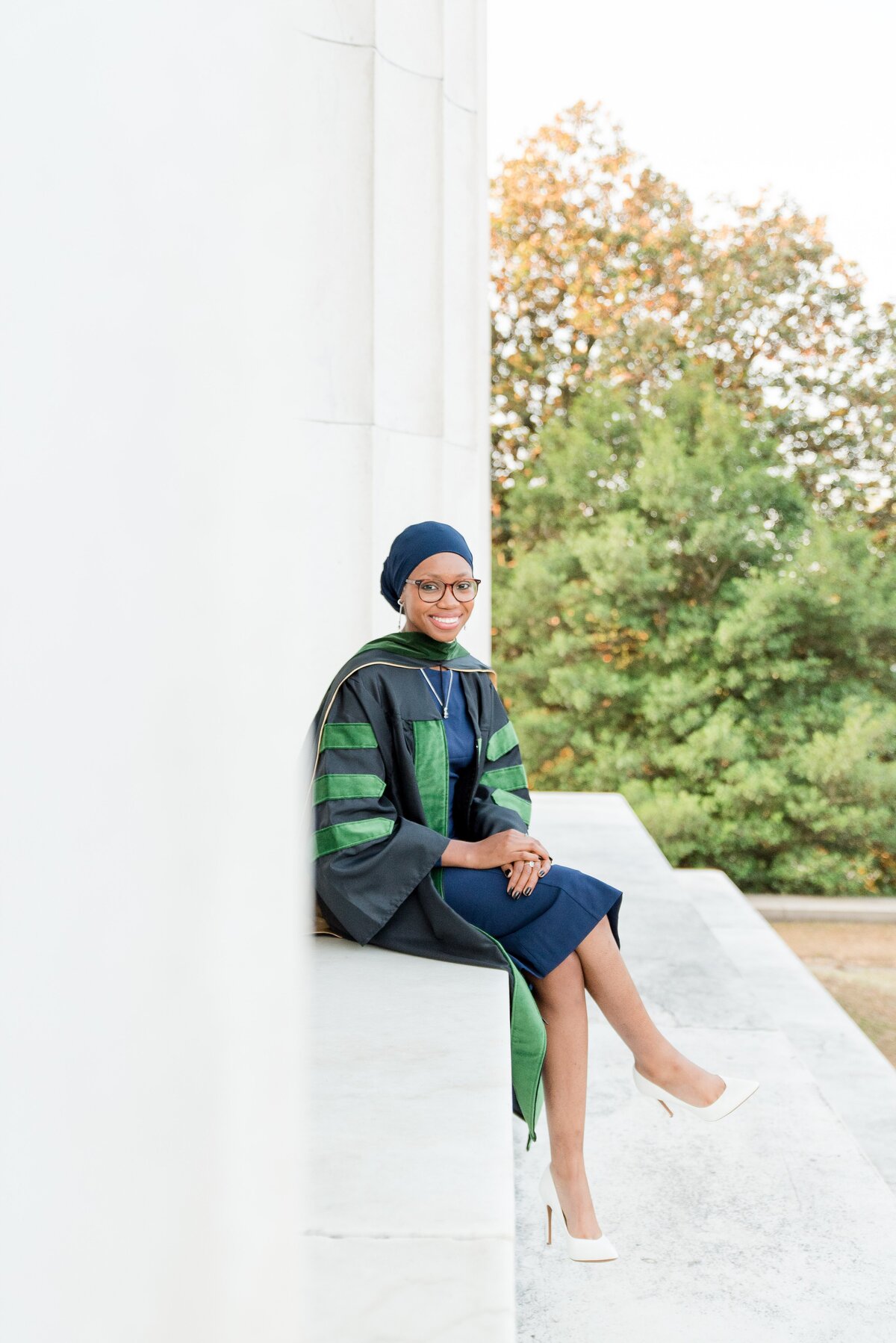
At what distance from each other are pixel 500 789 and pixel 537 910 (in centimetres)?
36

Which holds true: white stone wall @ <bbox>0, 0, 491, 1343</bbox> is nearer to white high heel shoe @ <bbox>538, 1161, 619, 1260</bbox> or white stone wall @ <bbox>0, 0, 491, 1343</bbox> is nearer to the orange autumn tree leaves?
white high heel shoe @ <bbox>538, 1161, 619, 1260</bbox>

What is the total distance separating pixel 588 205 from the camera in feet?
41.6

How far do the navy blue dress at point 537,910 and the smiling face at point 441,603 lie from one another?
1.73ft

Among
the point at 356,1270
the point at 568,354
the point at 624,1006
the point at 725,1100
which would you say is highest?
the point at 568,354

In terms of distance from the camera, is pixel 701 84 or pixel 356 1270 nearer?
pixel 356 1270

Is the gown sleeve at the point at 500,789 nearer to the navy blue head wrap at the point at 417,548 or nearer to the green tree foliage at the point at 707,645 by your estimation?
the navy blue head wrap at the point at 417,548

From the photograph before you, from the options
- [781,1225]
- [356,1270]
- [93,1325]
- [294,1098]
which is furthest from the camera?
[781,1225]

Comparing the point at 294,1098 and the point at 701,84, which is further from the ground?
the point at 701,84

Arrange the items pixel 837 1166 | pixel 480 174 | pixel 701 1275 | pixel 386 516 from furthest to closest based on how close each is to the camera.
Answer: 1. pixel 480 174
2. pixel 386 516
3. pixel 837 1166
4. pixel 701 1275

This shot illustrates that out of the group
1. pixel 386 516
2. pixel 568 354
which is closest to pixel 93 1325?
pixel 386 516

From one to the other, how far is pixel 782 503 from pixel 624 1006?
991 centimetres

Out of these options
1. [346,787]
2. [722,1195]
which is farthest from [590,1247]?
[346,787]

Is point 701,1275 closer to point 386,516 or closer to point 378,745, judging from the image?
point 378,745

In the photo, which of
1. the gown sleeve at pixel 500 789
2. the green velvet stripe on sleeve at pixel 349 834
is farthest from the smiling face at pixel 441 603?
the green velvet stripe on sleeve at pixel 349 834
